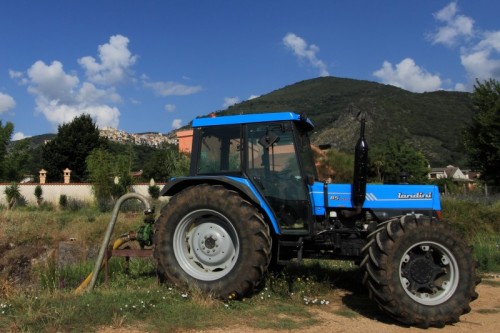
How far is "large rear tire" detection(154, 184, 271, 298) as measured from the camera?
18.4 feet

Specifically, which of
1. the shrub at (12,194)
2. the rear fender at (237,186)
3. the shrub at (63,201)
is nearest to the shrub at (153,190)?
the shrub at (63,201)

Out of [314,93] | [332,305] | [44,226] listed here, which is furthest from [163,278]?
[314,93]

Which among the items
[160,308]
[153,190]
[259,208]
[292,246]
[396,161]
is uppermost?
[396,161]

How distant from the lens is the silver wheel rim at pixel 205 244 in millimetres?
5910

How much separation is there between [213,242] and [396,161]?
38.8 m

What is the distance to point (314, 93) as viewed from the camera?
129375mm

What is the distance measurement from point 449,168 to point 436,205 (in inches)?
2929

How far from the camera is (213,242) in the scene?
19.6 ft

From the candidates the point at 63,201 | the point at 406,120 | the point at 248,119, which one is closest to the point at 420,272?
the point at 248,119

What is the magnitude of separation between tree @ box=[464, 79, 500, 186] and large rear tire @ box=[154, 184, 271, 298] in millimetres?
21343

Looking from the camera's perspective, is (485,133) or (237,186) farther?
(485,133)

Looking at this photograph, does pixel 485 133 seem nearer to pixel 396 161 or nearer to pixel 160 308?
pixel 396 161

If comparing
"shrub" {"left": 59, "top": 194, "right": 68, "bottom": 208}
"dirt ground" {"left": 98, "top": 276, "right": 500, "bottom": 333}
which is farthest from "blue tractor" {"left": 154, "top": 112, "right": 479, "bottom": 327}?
"shrub" {"left": 59, "top": 194, "right": 68, "bottom": 208}

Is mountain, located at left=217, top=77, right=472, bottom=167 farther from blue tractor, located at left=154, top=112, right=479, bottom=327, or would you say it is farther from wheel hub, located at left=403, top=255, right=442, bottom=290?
wheel hub, located at left=403, top=255, right=442, bottom=290
